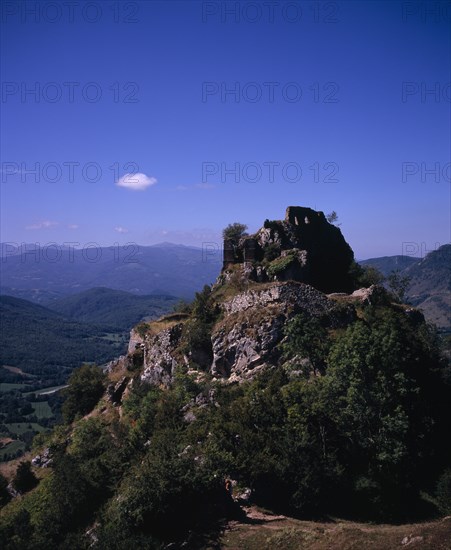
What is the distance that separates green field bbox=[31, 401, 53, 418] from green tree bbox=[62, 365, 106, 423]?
112845mm

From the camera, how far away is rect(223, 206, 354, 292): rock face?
53.2m

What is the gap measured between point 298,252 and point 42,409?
490ft

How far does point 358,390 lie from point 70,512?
2267 cm

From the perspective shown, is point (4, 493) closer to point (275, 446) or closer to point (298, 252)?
point (275, 446)

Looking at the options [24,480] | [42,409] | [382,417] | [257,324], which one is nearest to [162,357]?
[257,324]

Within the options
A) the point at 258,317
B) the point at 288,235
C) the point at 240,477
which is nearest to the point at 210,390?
the point at 258,317

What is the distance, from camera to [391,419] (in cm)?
3275

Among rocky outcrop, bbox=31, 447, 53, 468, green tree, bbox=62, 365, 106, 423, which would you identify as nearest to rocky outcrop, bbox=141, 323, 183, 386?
green tree, bbox=62, 365, 106, 423

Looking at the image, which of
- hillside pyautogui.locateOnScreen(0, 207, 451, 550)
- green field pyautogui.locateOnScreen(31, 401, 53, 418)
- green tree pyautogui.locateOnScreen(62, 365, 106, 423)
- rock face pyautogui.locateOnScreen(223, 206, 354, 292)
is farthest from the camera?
green field pyautogui.locateOnScreen(31, 401, 53, 418)

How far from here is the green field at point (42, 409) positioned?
164613 millimetres

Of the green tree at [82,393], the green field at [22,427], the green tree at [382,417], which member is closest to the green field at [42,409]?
the green field at [22,427]

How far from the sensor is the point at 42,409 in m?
173

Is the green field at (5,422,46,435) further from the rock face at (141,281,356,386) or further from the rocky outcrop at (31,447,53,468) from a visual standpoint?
the rock face at (141,281,356,386)

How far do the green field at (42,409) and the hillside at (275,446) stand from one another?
413 feet
